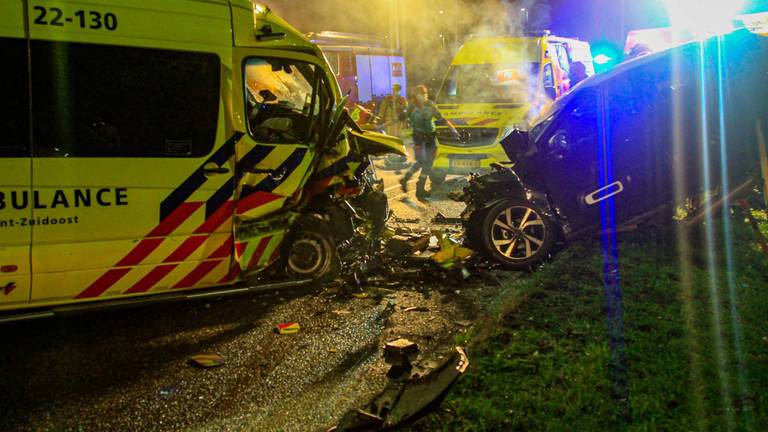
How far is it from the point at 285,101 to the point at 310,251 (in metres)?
1.40

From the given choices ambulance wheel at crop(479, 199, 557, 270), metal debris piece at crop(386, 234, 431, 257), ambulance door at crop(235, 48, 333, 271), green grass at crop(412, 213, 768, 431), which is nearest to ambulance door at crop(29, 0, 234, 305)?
ambulance door at crop(235, 48, 333, 271)

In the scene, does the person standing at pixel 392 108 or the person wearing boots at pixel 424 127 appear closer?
the person wearing boots at pixel 424 127

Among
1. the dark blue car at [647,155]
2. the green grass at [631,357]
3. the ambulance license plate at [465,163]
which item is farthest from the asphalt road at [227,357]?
the ambulance license plate at [465,163]

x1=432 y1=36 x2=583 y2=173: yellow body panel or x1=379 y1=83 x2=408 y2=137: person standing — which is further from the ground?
x1=379 y1=83 x2=408 y2=137: person standing

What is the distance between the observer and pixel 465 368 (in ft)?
12.8

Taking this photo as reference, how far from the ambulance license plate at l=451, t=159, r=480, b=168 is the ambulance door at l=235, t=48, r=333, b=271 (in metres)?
5.92

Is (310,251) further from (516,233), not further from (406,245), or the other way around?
(516,233)

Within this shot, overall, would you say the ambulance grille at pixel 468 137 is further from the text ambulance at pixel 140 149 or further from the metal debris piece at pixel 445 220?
the text ambulance at pixel 140 149

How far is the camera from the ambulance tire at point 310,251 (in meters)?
5.78

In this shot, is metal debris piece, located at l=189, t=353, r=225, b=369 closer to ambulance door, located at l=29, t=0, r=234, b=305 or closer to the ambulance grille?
ambulance door, located at l=29, t=0, r=234, b=305

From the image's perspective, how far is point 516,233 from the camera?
633cm

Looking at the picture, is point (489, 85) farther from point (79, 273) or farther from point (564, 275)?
point (79, 273)

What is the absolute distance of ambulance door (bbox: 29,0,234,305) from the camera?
4500mm

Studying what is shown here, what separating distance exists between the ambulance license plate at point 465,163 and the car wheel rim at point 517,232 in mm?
5064
